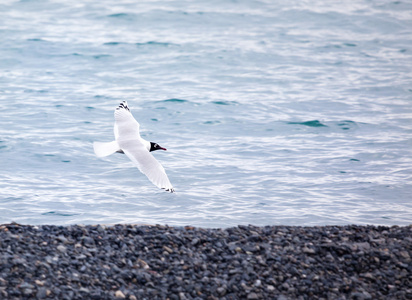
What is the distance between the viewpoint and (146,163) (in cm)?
770

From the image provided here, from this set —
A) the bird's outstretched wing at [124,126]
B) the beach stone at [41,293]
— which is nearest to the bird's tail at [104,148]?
the bird's outstretched wing at [124,126]

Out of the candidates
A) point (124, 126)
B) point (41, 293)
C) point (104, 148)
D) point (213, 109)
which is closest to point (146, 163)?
point (104, 148)

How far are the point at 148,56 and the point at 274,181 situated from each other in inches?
382

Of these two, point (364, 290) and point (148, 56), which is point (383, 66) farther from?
point (364, 290)

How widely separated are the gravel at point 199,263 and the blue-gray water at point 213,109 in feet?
5.12

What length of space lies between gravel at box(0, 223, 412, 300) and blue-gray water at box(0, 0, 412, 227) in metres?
1.56

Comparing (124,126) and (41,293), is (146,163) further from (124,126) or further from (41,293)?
(41,293)

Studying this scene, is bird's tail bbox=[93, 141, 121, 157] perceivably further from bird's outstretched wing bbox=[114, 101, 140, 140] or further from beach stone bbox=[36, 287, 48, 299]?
beach stone bbox=[36, 287, 48, 299]

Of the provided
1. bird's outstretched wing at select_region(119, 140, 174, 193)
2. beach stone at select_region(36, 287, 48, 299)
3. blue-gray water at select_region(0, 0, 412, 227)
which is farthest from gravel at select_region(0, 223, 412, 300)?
blue-gray water at select_region(0, 0, 412, 227)

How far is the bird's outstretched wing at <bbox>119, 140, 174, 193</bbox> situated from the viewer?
7.47 metres

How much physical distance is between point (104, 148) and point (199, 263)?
2.67 metres

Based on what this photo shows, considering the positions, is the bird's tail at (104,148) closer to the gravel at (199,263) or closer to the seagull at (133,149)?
the seagull at (133,149)

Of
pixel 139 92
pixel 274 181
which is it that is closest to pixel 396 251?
pixel 274 181

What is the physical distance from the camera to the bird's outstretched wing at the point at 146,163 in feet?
24.5
